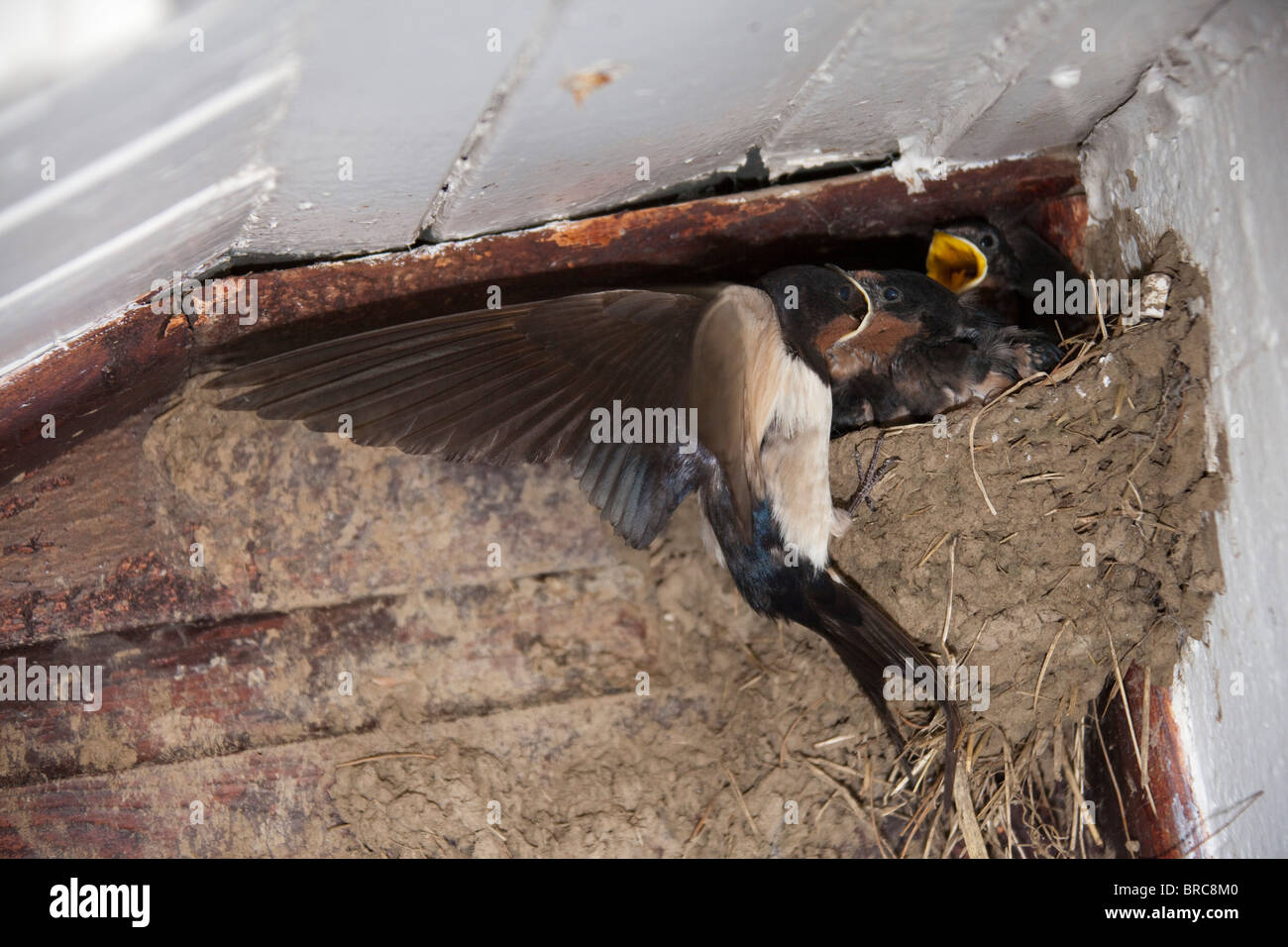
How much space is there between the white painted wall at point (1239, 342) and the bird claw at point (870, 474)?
547mm

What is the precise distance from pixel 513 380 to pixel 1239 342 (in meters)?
1.15

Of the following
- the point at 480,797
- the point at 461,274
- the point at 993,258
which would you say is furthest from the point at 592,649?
the point at 993,258

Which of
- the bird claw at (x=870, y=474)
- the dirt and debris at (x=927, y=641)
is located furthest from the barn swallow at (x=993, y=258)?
the bird claw at (x=870, y=474)

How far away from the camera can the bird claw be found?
196 centimetres

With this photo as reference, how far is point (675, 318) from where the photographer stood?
176 cm

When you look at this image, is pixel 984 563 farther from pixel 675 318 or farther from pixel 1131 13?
pixel 1131 13

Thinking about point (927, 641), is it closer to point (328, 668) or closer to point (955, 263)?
point (955, 263)

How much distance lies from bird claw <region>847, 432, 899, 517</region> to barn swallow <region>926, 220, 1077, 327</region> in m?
0.48

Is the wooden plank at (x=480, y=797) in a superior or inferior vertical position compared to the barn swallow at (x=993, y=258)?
inferior

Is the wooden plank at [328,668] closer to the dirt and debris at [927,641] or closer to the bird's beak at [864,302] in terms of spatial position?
the dirt and debris at [927,641]

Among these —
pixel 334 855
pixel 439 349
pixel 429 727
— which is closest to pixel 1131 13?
pixel 439 349

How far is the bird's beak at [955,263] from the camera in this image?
7.08ft

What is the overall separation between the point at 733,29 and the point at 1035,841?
1.54 metres

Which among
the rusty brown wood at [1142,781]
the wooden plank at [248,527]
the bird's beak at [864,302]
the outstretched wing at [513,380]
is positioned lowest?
the rusty brown wood at [1142,781]
